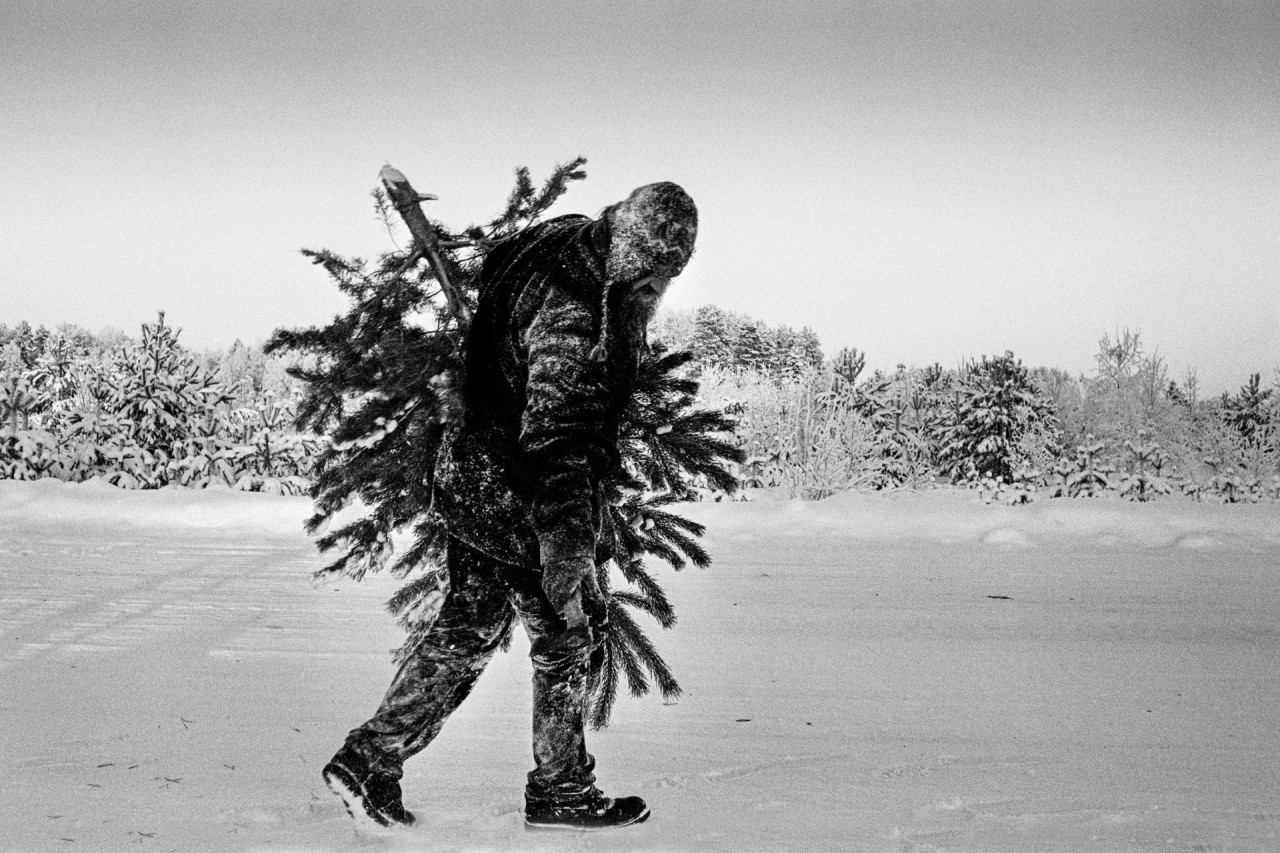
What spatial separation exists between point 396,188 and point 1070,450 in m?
31.9

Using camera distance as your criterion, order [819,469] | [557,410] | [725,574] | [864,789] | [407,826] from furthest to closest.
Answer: [819,469], [725,574], [864,789], [407,826], [557,410]

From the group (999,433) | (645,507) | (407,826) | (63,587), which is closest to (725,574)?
(63,587)

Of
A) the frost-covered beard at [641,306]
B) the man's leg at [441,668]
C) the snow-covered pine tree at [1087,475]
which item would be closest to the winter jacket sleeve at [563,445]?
the frost-covered beard at [641,306]

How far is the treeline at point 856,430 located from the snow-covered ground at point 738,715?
8.71 m

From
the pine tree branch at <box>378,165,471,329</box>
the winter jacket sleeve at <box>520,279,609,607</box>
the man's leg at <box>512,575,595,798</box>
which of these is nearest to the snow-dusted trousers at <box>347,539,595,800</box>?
the man's leg at <box>512,575,595,798</box>

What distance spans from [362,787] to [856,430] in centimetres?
2470

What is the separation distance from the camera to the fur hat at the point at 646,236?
2.68 m

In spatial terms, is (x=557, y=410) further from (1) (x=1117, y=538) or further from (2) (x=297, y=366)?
(1) (x=1117, y=538)

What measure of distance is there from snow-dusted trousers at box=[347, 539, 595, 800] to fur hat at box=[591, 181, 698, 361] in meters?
0.76

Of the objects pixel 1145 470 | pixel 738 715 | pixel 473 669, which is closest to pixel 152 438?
pixel 738 715

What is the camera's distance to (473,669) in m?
2.92

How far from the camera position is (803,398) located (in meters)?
26.9

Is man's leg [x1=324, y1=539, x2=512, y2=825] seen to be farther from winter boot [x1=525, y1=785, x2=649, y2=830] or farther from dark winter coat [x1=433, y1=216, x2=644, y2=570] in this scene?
winter boot [x1=525, y1=785, x2=649, y2=830]

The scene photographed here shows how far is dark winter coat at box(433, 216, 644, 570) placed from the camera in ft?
8.48
